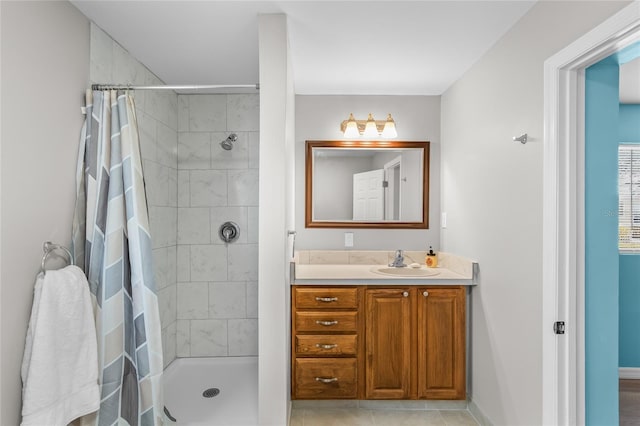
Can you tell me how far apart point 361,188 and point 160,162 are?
1680 millimetres

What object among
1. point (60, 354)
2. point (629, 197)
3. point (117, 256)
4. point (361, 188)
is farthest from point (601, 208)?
point (60, 354)

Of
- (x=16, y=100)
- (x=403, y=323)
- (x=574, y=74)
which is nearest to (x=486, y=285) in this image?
(x=403, y=323)

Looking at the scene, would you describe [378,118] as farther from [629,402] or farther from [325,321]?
[629,402]

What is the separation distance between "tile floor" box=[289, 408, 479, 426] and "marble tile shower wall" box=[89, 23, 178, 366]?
1.34 m

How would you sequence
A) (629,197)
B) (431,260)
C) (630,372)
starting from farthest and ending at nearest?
(431,260) < (630,372) < (629,197)

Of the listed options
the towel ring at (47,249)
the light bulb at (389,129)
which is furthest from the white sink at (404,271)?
the towel ring at (47,249)

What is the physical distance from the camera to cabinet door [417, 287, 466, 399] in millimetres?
2680

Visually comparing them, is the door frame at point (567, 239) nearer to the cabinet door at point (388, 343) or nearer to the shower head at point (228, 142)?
the cabinet door at point (388, 343)

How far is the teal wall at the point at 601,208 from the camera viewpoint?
1726mm

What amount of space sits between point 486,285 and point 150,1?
252 centimetres

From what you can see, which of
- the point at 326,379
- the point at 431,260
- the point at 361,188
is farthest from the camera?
the point at 361,188

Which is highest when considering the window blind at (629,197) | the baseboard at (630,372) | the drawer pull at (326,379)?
the window blind at (629,197)

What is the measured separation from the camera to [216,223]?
11.4 feet

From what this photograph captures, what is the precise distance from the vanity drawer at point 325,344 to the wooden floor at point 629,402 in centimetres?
171
